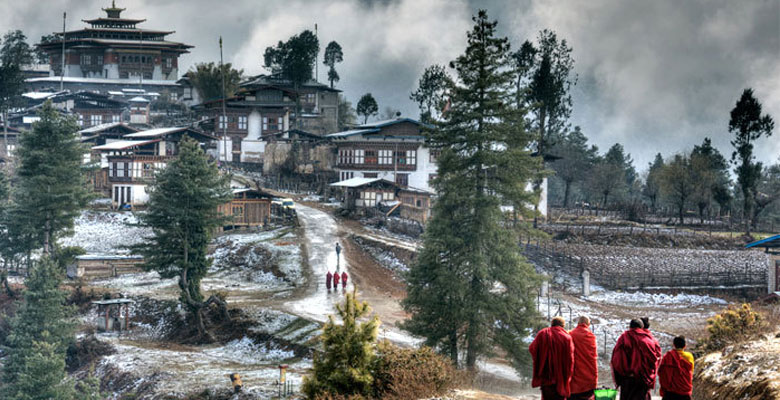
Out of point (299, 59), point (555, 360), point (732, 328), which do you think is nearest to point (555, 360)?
point (555, 360)

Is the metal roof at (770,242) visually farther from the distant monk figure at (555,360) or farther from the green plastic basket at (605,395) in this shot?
the distant monk figure at (555,360)

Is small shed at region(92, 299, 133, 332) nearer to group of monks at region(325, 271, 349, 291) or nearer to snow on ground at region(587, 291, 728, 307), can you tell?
group of monks at region(325, 271, 349, 291)

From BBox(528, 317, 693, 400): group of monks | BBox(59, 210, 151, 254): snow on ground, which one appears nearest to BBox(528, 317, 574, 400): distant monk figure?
BBox(528, 317, 693, 400): group of monks

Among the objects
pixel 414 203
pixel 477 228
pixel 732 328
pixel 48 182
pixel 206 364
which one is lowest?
pixel 206 364

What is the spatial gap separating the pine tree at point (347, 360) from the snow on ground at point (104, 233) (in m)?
42.7

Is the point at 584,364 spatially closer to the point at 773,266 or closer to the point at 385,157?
the point at 773,266

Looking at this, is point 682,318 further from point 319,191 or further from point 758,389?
point 319,191

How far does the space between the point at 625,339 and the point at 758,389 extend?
3.48 metres

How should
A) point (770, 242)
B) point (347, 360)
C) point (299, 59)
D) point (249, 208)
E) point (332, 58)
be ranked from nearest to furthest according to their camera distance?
1. point (347, 360)
2. point (770, 242)
3. point (249, 208)
4. point (299, 59)
5. point (332, 58)

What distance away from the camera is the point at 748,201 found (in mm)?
66812

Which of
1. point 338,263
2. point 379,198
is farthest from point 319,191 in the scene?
point 338,263

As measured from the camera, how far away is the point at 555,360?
13.6 m

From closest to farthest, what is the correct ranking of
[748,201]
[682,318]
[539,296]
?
1. [682,318]
2. [539,296]
3. [748,201]

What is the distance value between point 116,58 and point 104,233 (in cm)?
7129
